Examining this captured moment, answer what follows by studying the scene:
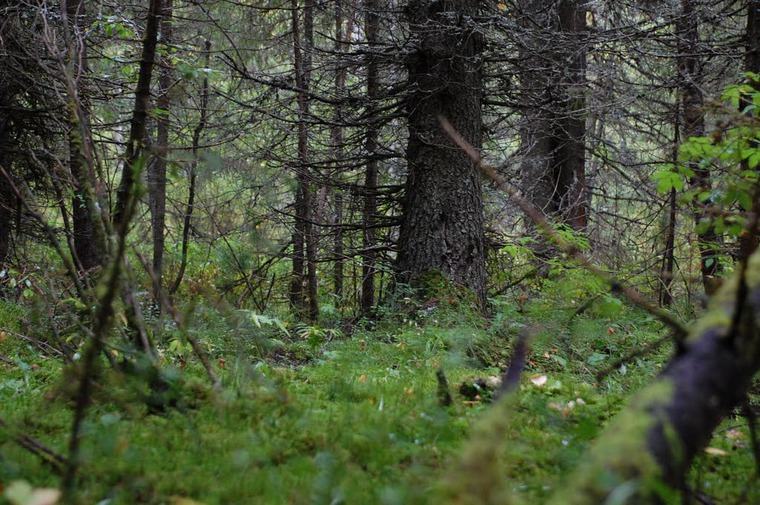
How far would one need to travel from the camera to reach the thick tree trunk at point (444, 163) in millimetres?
7262

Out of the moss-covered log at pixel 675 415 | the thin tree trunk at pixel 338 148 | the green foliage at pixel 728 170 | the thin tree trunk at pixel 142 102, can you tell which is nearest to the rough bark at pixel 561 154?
the thin tree trunk at pixel 338 148

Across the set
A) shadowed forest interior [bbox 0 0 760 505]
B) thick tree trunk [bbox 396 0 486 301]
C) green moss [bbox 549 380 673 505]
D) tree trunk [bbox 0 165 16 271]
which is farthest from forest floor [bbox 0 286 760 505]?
tree trunk [bbox 0 165 16 271]

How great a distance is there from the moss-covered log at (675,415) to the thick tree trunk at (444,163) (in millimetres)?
5487

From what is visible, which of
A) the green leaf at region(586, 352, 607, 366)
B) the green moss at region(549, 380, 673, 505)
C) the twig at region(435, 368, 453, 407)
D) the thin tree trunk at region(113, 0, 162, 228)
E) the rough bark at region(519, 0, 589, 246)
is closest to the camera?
the green moss at region(549, 380, 673, 505)

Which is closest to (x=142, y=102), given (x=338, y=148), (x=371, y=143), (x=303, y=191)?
(x=371, y=143)

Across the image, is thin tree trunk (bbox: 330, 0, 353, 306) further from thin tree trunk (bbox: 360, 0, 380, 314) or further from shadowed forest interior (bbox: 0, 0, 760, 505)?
thin tree trunk (bbox: 360, 0, 380, 314)

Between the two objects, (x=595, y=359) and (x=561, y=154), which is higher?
(x=561, y=154)

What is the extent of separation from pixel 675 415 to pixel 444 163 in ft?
20.4

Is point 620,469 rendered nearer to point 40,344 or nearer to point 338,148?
point 40,344

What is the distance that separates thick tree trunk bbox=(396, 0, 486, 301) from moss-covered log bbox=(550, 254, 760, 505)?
5.49 meters

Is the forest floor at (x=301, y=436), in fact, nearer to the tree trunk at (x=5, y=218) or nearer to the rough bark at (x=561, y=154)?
the tree trunk at (x=5, y=218)

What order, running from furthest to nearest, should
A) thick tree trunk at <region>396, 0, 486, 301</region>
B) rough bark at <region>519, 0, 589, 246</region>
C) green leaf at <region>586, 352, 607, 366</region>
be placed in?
rough bark at <region>519, 0, 589, 246</region>, thick tree trunk at <region>396, 0, 486, 301</region>, green leaf at <region>586, 352, 607, 366</region>

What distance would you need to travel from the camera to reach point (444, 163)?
738 centimetres

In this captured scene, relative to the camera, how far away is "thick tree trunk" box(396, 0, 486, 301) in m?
7.26
